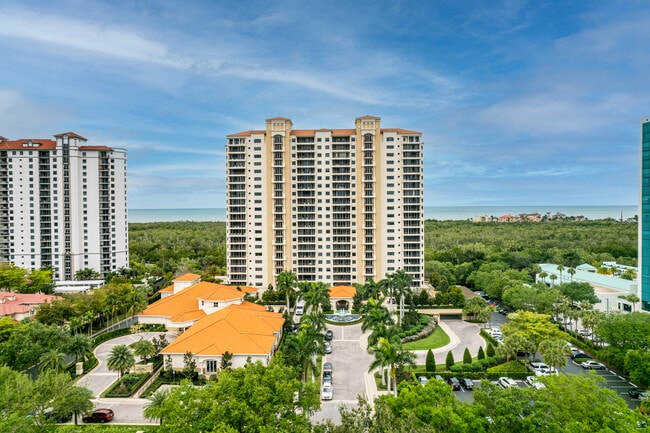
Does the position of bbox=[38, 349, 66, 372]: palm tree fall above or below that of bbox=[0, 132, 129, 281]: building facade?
below

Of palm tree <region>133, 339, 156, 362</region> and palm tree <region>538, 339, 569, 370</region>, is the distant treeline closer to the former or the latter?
palm tree <region>538, 339, 569, 370</region>

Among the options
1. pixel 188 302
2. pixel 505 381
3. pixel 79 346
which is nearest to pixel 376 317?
pixel 505 381

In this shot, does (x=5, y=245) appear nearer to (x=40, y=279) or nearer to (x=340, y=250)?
(x=40, y=279)

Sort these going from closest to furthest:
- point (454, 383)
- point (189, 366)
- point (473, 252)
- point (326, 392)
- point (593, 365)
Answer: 1. point (326, 392)
2. point (454, 383)
3. point (189, 366)
4. point (593, 365)
5. point (473, 252)

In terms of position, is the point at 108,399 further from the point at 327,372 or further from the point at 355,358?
the point at 355,358

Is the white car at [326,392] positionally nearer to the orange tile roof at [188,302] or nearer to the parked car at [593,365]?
the orange tile roof at [188,302]

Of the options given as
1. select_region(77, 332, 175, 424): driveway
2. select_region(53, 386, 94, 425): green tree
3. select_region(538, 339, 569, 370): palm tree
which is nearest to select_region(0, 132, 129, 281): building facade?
select_region(77, 332, 175, 424): driveway

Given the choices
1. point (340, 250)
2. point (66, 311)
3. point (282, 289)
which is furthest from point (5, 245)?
point (340, 250)

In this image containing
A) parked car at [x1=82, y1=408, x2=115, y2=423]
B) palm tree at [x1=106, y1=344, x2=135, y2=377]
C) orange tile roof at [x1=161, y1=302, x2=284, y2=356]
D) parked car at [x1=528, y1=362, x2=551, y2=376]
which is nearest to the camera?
parked car at [x1=82, y1=408, x2=115, y2=423]
